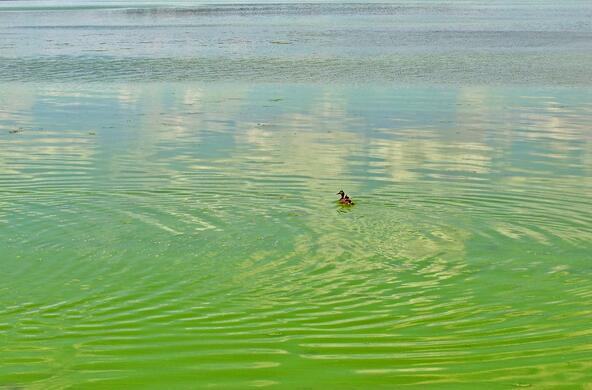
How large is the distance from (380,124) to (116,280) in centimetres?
1416

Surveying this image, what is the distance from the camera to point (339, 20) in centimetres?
8444

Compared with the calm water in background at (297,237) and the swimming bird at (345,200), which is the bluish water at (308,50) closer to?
the calm water in background at (297,237)

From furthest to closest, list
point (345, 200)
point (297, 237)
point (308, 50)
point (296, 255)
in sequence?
point (308, 50) < point (345, 200) < point (297, 237) < point (296, 255)

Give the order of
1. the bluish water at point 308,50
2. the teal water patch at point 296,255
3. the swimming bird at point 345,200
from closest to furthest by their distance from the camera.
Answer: the teal water patch at point 296,255 → the swimming bird at point 345,200 → the bluish water at point 308,50

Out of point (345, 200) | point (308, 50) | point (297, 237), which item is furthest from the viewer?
point (308, 50)

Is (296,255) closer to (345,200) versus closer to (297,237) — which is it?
(297,237)

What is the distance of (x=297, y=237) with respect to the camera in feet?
47.1

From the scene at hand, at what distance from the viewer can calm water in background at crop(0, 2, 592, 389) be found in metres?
9.88

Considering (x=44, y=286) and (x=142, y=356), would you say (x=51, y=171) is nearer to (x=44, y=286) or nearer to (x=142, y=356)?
(x=44, y=286)

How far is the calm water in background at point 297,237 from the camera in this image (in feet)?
32.4

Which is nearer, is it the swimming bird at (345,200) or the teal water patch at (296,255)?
the teal water patch at (296,255)

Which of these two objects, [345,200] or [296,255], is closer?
[296,255]

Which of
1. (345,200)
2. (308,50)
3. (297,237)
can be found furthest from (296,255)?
(308,50)

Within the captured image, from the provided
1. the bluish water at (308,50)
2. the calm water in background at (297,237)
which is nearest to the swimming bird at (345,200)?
the calm water in background at (297,237)
